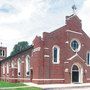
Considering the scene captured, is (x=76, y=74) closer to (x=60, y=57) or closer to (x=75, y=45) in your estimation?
(x=60, y=57)

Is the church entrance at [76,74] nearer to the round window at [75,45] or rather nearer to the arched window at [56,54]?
the round window at [75,45]

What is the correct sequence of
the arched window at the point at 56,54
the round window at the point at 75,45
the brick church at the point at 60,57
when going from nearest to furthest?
the brick church at the point at 60,57 < the arched window at the point at 56,54 < the round window at the point at 75,45

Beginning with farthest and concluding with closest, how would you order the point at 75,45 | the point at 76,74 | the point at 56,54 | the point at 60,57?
the point at 75,45, the point at 76,74, the point at 60,57, the point at 56,54

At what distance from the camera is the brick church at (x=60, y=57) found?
4062cm

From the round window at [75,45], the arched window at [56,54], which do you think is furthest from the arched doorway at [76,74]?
the arched window at [56,54]

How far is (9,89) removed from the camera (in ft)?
102

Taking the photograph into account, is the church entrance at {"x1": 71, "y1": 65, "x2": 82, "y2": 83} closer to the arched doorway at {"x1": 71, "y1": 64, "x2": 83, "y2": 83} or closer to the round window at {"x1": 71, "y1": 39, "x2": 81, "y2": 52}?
the arched doorway at {"x1": 71, "y1": 64, "x2": 83, "y2": 83}

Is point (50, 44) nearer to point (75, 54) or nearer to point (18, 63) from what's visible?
point (75, 54)

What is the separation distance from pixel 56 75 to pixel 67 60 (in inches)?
117

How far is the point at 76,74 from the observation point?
44.5 meters

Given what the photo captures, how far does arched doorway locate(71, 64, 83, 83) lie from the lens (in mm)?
43875

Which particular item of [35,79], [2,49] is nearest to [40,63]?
[35,79]

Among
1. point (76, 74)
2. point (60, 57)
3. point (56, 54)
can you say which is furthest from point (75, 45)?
point (76, 74)

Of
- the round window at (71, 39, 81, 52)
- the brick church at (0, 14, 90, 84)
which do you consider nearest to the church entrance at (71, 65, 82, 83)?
the brick church at (0, 14, 90, 84)
